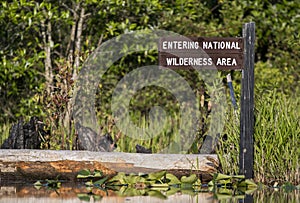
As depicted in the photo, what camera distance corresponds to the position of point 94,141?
8.96 m

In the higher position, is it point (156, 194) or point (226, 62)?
point (226, 62)

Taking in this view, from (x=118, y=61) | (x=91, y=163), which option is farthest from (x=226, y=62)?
(x=118, y=61)

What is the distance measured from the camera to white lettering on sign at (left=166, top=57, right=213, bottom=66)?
7.53 metres

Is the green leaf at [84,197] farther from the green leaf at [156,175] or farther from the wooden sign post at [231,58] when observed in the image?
the wooden sign post at [231,58]

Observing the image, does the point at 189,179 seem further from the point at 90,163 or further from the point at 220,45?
the point at 220,45

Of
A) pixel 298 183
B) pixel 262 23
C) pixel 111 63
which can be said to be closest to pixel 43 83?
pixel 111 63

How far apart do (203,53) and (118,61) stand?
4117mm

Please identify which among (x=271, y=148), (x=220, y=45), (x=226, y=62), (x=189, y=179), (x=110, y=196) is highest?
(x=220, y=45)

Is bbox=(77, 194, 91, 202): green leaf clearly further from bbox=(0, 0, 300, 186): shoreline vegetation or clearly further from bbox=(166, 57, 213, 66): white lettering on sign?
bbox=(0, 0, 300, 186): shoreline vegetation

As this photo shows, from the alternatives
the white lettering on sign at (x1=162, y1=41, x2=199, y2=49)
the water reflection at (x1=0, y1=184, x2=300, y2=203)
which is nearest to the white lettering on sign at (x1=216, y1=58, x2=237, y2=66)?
the white lettering on sign at (x1=162, y1=41, x2=199, y2=49)

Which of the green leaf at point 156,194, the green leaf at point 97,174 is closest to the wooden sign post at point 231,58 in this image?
the green leaf at point 156,194

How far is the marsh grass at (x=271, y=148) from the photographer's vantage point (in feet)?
24.9

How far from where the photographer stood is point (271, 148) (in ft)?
25.0

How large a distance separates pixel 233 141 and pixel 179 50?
1.11 m
